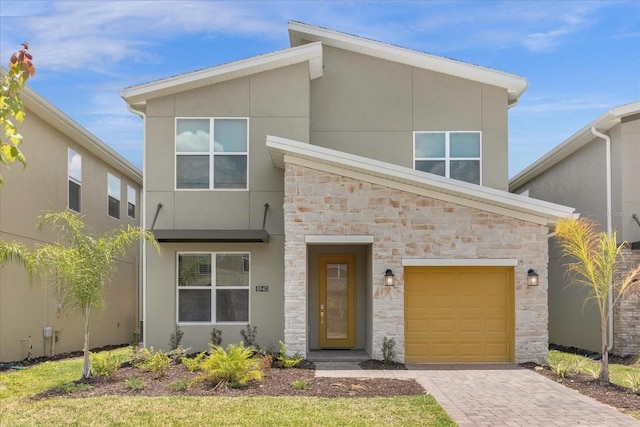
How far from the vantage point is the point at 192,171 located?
14523mm

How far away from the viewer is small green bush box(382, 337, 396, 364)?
12773 millimetres

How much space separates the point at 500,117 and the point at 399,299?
5811mm

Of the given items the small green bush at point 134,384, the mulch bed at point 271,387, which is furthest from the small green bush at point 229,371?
the small green bush at point 134,384

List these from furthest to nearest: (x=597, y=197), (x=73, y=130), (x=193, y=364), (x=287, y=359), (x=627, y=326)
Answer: (x=73, y=130)
(x=597, y=197)
(x=627, y=326)
(x=287, y=359)
(x=193, y=364)

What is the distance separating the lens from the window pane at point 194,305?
14.3 metres

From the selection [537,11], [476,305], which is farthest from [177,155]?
[537,11]

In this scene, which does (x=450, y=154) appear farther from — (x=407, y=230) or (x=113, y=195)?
(x=113, y=195)

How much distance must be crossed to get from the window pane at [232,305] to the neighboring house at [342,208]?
3cm

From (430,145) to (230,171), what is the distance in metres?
5.13

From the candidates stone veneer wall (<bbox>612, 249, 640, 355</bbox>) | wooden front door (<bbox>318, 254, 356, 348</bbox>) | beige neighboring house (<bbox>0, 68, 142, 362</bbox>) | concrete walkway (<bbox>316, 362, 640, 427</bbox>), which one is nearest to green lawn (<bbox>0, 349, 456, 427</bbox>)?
concrete walkway (<bbox>316, 362, 640, 427</bbox>)

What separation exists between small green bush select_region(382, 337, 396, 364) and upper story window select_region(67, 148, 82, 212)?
1056 cm

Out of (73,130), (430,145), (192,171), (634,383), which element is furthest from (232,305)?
(634,383)

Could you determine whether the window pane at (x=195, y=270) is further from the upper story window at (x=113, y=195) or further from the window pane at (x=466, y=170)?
the upper story window at (x=113, y=195)

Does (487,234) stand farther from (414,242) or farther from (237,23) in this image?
(237,23)
